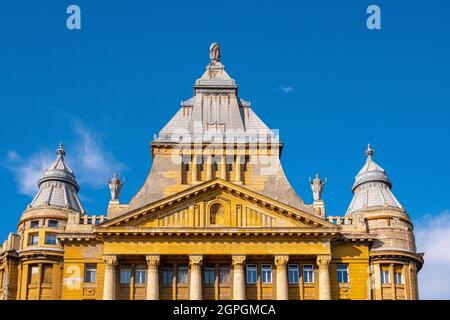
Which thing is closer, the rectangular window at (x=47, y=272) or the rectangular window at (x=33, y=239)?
the rectangular window at (x=47, y=272)

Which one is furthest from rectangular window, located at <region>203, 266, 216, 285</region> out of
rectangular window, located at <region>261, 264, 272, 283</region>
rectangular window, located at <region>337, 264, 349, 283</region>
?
rectangular window, located at <region>337, 264, 349, 283</region>

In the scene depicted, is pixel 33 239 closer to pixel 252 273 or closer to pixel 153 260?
pixel 153 260

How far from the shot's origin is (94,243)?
74.2m

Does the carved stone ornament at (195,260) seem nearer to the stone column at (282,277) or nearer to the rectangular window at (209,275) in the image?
the rectangular window at (209,275)

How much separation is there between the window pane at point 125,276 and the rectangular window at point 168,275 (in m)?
3.15

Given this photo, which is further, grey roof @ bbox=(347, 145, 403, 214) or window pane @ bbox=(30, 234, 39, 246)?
grey roof @ bbox=(347, 145, 403, 214)

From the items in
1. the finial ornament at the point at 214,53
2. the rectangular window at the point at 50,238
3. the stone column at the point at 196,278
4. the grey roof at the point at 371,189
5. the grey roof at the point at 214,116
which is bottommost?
the stone column at the point at 196,278

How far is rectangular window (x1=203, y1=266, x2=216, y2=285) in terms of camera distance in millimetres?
72919

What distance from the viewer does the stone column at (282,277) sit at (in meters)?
71.1

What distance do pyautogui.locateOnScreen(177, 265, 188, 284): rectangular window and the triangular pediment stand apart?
3.77 m

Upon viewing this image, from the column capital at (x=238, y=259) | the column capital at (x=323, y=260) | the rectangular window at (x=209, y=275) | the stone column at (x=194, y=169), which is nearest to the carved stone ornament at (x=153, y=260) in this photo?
the rectangular window at (x=209, y=275)

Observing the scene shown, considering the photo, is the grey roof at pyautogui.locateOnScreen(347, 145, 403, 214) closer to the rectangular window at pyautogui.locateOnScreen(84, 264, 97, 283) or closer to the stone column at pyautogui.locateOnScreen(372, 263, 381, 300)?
the stone column at pyautogui.locateOnScreen(372, 263, 381, 300)
